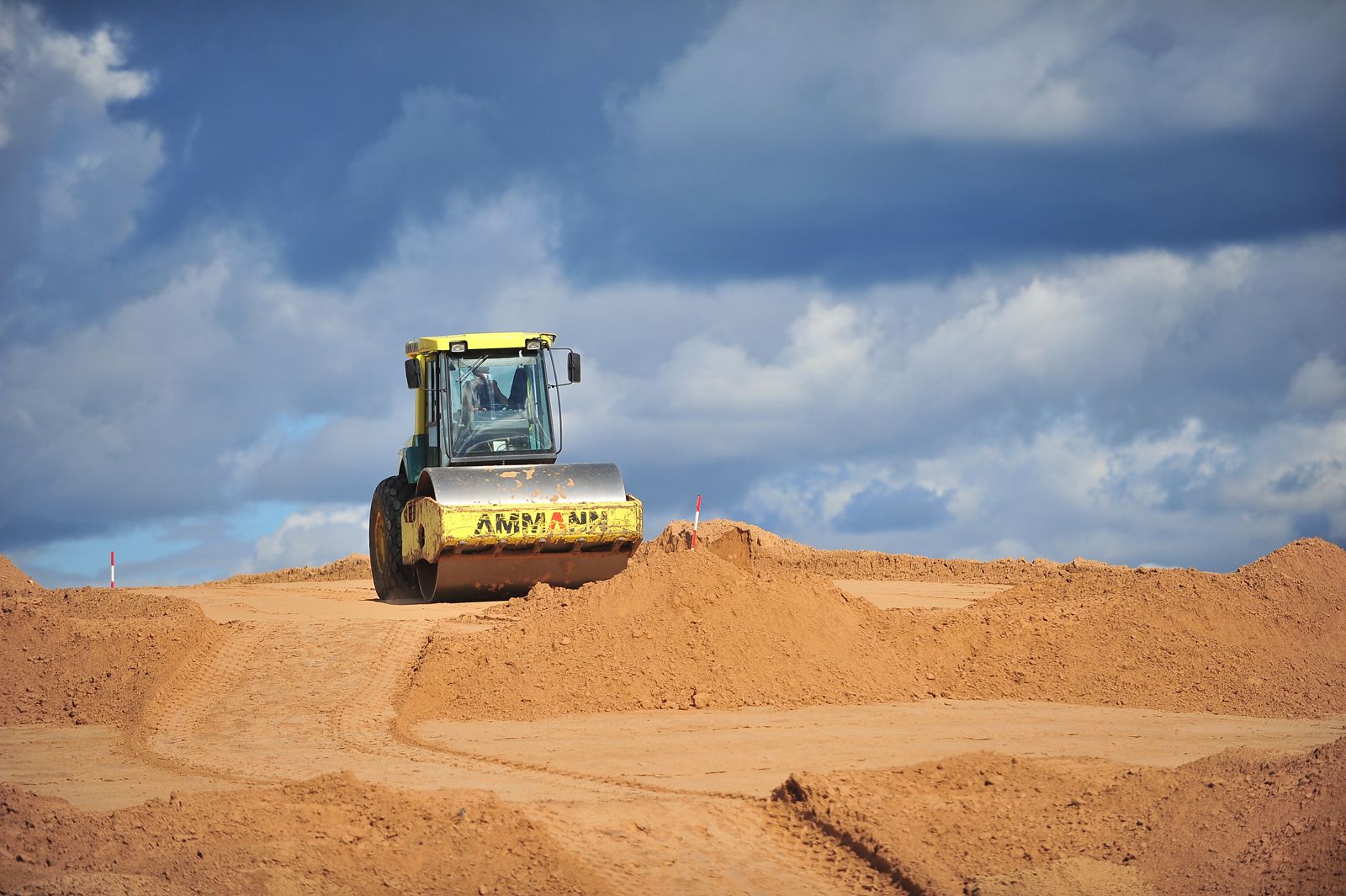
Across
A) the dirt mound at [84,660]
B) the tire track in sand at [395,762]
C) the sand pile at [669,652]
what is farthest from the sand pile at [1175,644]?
the dirt mound at [84,660]

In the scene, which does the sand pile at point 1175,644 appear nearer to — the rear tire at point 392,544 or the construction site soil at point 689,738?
the construction site soil at point 689,738

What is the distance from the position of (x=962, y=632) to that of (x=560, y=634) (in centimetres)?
484

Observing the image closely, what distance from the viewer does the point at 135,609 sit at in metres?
17.7

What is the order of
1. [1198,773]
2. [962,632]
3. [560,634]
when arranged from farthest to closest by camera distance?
[962,632], [560,634], [1198,773]

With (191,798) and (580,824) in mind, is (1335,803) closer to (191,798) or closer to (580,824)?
(580,824)

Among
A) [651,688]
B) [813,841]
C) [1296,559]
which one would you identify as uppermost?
[1296,559]

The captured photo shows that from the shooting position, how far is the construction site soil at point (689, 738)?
7969 millimetres

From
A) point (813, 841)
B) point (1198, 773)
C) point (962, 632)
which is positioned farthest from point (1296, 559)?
point (813, 841)

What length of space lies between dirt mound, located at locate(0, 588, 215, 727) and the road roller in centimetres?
311

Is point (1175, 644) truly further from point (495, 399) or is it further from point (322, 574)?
point (322, 574)

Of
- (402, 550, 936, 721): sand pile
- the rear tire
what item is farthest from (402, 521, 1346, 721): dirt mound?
the rear tire

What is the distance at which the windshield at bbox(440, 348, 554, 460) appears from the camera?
18531 millimetres

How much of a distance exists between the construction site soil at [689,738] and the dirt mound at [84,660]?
0.16ft

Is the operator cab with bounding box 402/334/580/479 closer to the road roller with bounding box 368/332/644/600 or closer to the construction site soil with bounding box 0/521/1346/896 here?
the road roller with bounding box 368/332/644/600
